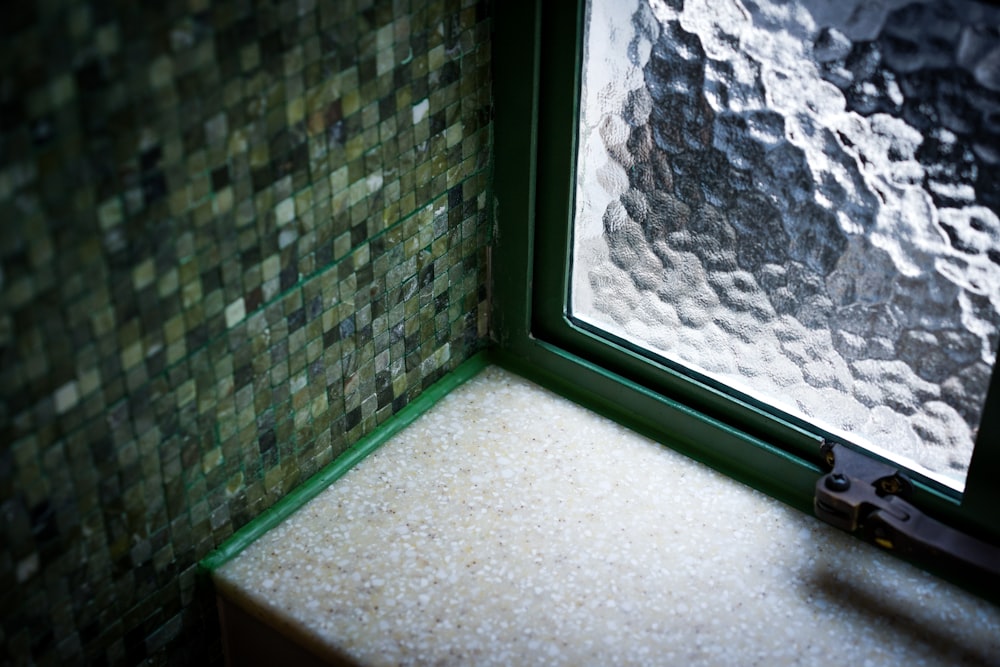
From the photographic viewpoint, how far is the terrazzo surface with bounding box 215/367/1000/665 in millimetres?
1256

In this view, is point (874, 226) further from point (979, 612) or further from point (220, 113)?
point (220, 113)

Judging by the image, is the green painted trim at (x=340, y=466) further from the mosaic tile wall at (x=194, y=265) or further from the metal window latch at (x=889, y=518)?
the metal window latch at (x=889, y=518)

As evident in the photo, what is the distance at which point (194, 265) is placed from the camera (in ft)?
3.77

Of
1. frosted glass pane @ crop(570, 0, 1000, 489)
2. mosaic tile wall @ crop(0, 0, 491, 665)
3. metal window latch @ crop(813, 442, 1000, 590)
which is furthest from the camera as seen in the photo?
metal window latch @ crop(813, 442, 1000, 590)

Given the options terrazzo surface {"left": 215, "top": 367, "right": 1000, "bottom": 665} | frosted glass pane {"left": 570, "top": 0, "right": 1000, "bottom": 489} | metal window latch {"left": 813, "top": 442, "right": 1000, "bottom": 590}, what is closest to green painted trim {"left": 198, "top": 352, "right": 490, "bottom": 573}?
terrazzo surface {"left": 215, "top": 367, "right": 1000, "bottom": 665}

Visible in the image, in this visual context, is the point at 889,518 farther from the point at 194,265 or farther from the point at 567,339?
the point at 194,265

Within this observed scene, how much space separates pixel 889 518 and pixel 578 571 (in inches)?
12.2

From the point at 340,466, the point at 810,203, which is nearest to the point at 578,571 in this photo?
the point at 340,466

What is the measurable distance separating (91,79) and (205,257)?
0.22 meters

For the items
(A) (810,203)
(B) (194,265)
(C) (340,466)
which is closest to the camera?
(B) (194,265)

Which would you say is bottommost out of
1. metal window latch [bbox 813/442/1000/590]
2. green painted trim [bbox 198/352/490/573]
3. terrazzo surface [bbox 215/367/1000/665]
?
terrazzo surface [bbox 215/367/1000/665]

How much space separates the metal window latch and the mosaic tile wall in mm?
477

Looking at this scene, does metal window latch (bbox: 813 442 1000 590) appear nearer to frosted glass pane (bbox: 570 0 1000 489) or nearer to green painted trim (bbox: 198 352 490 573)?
frosted glass pane (bbox: 570 0 1000 489)

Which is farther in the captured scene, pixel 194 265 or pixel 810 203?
pixel 810 203
